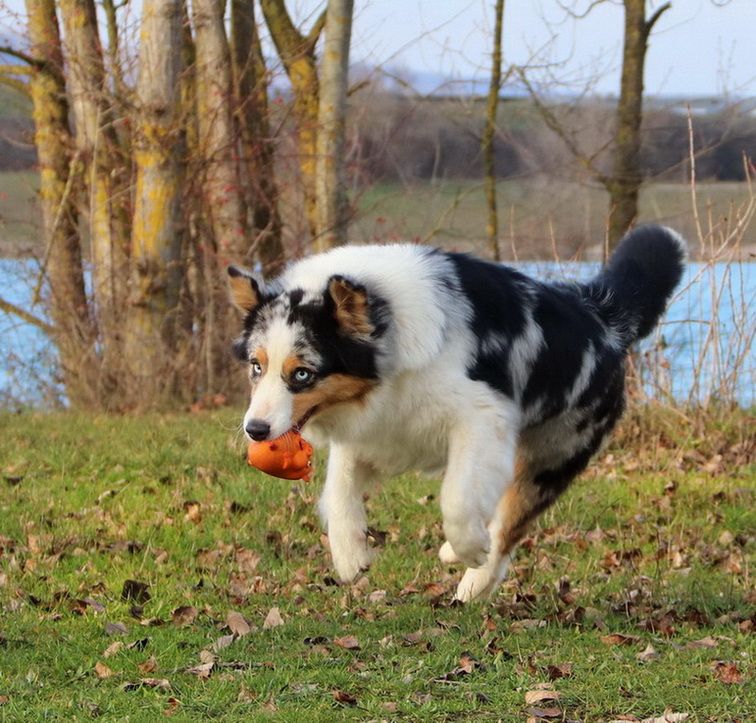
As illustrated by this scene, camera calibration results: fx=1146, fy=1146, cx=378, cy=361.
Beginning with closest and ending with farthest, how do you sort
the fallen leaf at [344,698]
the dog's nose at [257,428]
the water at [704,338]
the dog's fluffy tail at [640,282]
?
the fallen leaf at [344,698]
the dog's nose at [257,428]
the dog's fluffy tail at [640,282]
the water at [704,338]

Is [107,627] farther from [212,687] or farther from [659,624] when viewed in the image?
[659,624]

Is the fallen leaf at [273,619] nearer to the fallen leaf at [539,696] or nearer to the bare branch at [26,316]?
the fallen leaf at [539,696]

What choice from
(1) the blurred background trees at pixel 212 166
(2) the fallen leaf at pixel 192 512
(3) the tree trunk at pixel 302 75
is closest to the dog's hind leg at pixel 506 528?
(2) the fallen leaf at pixel 192 512

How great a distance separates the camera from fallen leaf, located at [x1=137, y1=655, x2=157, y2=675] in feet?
16.1

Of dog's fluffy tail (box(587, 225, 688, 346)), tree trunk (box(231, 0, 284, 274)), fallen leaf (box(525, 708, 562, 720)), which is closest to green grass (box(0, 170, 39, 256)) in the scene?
tree trunk (box(231, 0, 284, 274))

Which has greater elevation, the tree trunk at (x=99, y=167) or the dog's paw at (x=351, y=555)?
the tree trunk at (x=99, y=167)

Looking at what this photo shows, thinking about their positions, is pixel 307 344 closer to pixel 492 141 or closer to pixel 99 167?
pixel 99 167

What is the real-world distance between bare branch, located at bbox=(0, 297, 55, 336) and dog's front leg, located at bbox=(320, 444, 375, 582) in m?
7.98

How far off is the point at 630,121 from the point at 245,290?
10.5 m

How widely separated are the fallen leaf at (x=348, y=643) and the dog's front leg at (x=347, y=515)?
47 centimetres

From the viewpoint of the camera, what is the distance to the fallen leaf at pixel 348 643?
17.1 feet

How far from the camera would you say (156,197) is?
12.3m

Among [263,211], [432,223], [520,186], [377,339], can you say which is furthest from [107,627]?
[520,186]

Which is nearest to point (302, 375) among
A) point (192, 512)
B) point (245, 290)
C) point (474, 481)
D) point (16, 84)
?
point (245, 290)
